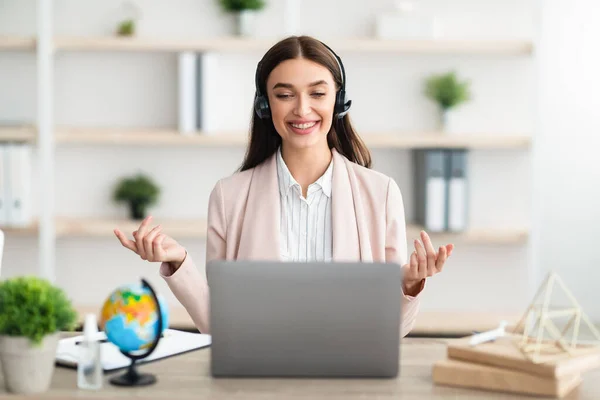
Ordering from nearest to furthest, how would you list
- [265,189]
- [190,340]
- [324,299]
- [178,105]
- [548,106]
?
[324,299] < [190,340] < [265,189] < [178,105] < [548,106]

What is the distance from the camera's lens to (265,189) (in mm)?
2248

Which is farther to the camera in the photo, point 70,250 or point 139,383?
point 70,250

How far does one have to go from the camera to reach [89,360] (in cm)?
149

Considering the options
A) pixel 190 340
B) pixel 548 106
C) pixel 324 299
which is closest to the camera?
pixel 324 299

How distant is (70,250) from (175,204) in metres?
0.56

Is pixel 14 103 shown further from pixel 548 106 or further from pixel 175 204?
pixel 548 106

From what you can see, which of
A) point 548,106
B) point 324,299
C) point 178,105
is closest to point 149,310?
point 324,299

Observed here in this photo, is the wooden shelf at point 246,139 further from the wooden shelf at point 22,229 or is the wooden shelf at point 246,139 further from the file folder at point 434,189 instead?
the wooden shelf at point 22,229

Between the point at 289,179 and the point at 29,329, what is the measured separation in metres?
0.96

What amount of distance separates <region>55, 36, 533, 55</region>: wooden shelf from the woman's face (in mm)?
1643

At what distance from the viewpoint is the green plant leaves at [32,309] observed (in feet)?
4.68

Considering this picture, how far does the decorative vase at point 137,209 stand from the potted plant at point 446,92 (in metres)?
1.44

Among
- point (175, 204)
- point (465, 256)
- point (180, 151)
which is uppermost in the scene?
point (180, 151)

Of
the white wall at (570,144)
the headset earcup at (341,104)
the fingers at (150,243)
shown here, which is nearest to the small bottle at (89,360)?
the fingers at (150,243)
